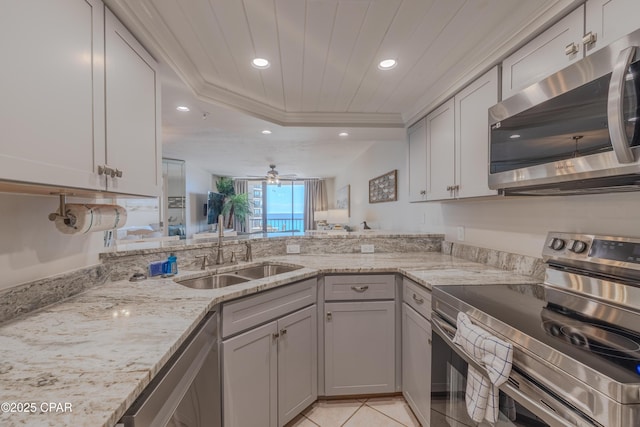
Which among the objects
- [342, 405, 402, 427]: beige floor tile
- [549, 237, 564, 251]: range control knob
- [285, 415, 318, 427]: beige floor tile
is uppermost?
[549, 237, 564, 251]: range control knob

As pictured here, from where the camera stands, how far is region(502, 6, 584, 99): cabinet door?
1087 millimetres

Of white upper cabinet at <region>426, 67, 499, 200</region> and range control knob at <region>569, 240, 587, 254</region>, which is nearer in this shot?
range control knob at <region>569, 240, 587, 254</region>

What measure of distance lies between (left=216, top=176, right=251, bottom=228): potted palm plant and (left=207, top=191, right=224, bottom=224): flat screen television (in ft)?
0.47

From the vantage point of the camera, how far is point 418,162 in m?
2.35

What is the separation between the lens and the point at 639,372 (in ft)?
2.10

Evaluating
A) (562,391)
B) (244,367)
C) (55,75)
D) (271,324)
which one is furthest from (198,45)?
(562,391)

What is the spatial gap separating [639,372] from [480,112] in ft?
4.50

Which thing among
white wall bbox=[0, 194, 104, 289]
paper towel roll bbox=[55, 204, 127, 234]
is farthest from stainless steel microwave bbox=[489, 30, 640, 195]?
white wall bbox=[0, 194, 104, 289]

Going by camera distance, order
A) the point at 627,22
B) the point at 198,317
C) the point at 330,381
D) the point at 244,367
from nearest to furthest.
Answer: the point at 627,22, the point at 198,317, the point at 244,367, the point at 330,381

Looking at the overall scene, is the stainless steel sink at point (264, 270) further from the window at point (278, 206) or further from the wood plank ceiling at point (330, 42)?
the window at point (278, 206)

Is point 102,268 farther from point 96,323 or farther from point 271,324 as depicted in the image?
point 271,324

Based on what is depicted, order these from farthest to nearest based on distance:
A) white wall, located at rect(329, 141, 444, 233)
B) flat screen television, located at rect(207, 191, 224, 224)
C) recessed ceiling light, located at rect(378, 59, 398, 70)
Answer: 1. flat screen television, located at rect(207, 191, 224, 224)
2. white wall, located at rect(329, 141, 444, 233)
3. recessed ceiling light, located at rect(378, 59, 398, 70)

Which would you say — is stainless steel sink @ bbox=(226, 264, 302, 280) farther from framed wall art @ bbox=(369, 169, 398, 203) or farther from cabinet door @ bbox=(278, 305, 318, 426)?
framed wall art @ bbox=(369, 169, 398, 203)

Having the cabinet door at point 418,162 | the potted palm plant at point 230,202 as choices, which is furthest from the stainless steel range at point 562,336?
the potted palm plant at point 230,202
